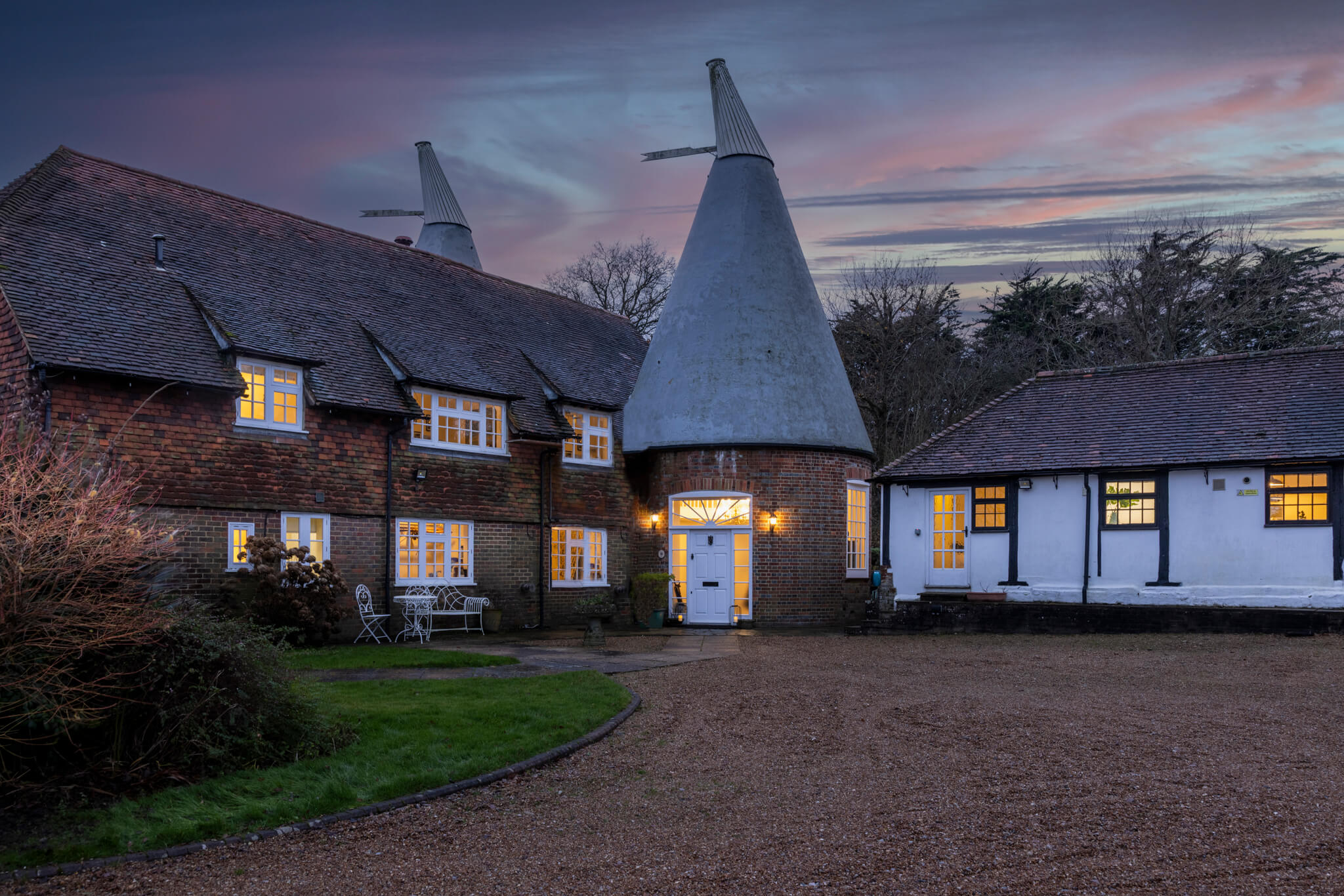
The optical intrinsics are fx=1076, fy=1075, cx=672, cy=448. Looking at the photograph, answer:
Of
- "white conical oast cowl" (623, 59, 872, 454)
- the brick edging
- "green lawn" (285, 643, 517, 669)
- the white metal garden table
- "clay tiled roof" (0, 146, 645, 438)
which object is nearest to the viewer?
the brick edging

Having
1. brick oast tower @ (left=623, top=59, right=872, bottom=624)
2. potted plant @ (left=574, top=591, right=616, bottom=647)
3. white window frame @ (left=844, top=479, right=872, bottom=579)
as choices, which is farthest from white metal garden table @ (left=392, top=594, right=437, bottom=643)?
white window frame @ (left=844, top=479, right=872, bottom=579)

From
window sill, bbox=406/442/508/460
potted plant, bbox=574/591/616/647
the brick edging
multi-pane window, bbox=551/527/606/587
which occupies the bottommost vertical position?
potted plant, bbox=574/591/616/647

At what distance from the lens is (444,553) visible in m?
19.8

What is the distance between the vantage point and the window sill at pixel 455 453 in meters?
19.3

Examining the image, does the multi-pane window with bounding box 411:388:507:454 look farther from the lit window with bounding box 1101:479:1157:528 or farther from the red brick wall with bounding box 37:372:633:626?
the lit window with bounding box 1101:479:1157:528

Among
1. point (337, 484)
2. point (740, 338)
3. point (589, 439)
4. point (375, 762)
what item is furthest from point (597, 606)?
point (375, 762)

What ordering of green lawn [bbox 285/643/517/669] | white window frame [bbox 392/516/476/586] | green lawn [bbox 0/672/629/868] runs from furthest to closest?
white window frame [bbox 392/516/476/586] → green lawn [bbox 285/643/517/669] → green lawn [bbox 0/672/629/868]

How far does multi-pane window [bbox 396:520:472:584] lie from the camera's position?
19031 mm

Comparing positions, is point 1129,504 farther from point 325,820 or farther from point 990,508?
point 325,820

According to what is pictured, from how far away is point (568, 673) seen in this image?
12828 mm

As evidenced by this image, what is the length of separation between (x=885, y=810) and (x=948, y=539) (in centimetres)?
1503

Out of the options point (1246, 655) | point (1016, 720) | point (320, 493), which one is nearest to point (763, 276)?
point (320, 493)

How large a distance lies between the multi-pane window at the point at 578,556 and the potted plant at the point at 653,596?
3.65ft

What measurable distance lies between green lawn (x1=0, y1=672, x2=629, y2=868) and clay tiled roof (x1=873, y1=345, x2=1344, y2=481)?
11549 mm
